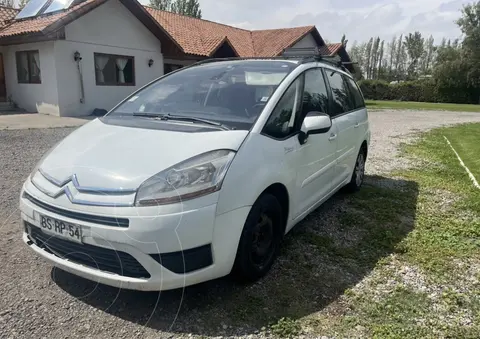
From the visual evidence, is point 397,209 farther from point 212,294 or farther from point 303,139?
point 212,294

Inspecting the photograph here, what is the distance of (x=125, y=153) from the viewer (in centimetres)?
262

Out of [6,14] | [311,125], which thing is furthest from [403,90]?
[311,125]

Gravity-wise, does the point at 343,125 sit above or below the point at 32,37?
below

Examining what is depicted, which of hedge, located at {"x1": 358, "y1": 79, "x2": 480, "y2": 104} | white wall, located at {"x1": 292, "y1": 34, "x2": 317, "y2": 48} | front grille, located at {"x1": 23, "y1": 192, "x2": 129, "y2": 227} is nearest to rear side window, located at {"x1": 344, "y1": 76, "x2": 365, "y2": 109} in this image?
front grille, located at {"x1": 23, "y1": 192, "x2": 129, "y2": 227}

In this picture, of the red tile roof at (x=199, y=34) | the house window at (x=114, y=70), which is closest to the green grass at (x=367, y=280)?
the house window at (x=114, y=70)

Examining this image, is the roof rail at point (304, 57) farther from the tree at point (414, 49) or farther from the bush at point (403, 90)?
the tree at point (414, 49)

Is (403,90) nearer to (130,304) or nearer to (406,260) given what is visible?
(406,260)

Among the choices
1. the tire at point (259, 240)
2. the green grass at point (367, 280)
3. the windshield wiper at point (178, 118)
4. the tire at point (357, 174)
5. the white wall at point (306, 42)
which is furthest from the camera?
the white wall at point (306, 42)

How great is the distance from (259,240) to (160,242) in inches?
36.8

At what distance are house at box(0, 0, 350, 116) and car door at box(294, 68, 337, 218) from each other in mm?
12053

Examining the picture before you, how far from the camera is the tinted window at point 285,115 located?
3032 mm

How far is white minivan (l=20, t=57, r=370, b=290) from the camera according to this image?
7.63ft

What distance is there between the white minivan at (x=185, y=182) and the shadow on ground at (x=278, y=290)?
0.66 feet

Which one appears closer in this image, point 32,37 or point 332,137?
point 332,137
